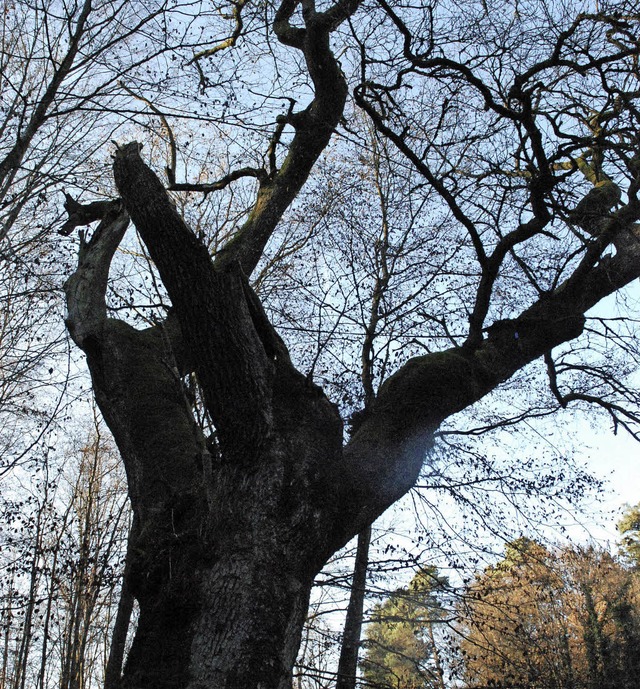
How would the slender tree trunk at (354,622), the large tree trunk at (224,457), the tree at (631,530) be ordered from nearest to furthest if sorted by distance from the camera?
the large tree trunk at (224,457), the slender tree trunk at (354,622), the tree at (631,530)

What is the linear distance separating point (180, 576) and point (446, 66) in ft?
13.1

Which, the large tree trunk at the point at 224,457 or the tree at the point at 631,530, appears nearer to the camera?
the large tree trunk at the point at 224,457

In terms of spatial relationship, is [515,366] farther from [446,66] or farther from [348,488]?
[446,66]

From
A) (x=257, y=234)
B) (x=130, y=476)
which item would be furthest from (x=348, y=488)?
(x=257, y=234)

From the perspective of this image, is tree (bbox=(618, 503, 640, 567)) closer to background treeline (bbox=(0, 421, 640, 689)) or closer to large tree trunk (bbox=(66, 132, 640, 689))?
background treeline (bbox=(0, 421, 640, 689))

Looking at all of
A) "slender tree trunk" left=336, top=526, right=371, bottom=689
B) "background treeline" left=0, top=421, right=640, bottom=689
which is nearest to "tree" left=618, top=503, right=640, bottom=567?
"background treeline" left=0, top=421, right=640, bottom=689

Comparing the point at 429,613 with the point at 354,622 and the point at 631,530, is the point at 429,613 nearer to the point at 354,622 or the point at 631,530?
the point at 354,622

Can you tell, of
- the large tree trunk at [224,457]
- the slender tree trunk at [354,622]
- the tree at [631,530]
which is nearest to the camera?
the large tree trunk at [224,457]

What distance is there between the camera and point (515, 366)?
14.7 ft

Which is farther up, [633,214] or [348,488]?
[633,214]

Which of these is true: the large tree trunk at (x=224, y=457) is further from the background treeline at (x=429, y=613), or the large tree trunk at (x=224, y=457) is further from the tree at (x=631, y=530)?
the tree at (x=631, y=530)

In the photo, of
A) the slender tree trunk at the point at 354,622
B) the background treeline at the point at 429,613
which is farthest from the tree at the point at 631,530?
the slender tree trunk at the point at 354,622

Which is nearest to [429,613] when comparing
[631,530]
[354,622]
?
[354,622]

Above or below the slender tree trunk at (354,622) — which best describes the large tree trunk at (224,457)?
above
